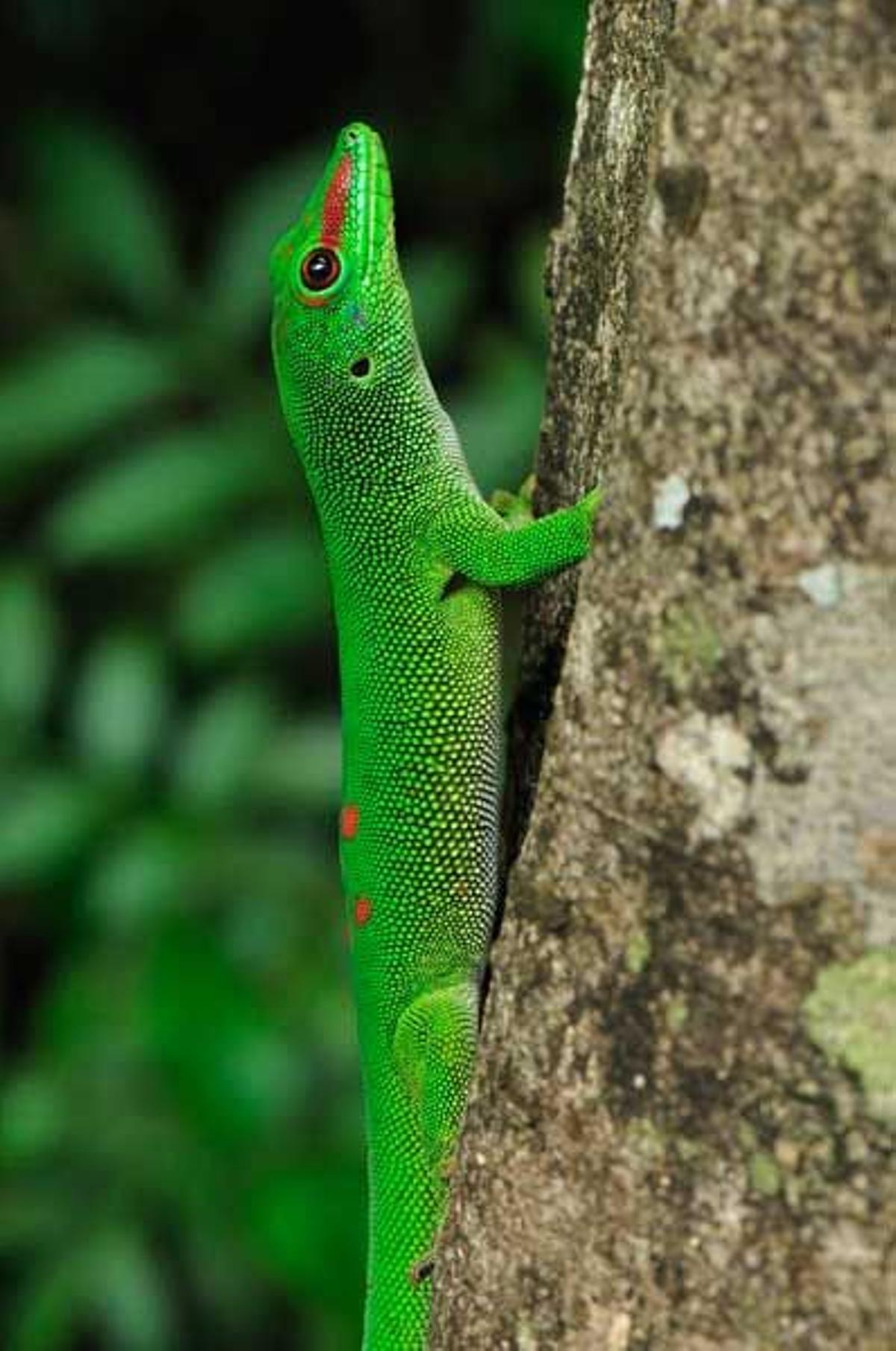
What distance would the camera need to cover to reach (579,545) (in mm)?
2199

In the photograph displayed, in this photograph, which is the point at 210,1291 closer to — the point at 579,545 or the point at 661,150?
the point at 579,545

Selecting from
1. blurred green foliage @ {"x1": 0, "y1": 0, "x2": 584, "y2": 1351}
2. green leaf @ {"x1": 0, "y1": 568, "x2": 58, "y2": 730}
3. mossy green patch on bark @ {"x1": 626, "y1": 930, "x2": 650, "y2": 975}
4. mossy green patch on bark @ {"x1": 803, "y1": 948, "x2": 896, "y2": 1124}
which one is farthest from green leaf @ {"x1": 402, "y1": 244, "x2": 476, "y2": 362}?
mossy green patch on bark @ {"x1": 803, "y1": 948, "x2": 896, "y2": 1124}

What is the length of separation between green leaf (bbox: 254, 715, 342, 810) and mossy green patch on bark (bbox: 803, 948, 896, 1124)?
8.61ft

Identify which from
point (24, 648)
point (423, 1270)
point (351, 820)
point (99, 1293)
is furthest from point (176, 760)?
point (423, 1270)

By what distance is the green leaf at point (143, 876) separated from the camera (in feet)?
12.8

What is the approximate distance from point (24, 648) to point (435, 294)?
1.12 metres

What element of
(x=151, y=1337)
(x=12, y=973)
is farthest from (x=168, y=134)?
(x=151, y=1337)

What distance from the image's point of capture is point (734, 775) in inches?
63.4

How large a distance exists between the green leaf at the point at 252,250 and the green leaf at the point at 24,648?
676mm

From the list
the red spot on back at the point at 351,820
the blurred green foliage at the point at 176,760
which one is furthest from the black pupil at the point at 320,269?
the blurred green foliage at the point at 176,760

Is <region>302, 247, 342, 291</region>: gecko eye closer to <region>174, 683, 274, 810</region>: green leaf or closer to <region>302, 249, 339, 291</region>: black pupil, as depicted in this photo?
<region>302, 249, 339, 291</region>: black pupil

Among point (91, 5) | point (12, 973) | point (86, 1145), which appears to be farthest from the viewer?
point (12, 973)

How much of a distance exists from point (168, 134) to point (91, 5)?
61cm

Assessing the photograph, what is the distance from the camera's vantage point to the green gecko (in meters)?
2.52
